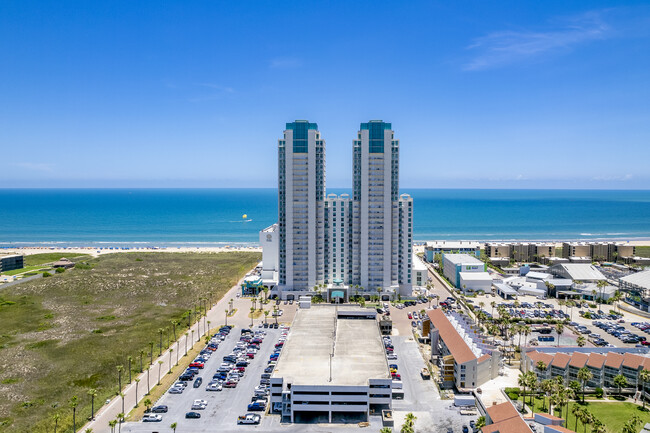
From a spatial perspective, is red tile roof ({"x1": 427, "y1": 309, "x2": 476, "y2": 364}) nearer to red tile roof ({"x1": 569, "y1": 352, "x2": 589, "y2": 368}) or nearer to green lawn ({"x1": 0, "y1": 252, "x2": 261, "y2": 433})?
red tile roof ({"x1": 569, "y1": 352, "x2": 589, "y2": 368})

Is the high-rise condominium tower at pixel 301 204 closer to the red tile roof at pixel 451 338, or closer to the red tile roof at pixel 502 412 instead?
the red tile roof at pixel 451 338

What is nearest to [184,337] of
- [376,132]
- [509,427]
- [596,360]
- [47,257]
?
[509,427]

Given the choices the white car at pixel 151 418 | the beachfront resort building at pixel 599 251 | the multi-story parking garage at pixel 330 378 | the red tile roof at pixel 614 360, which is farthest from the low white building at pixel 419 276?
the white car at pixel 151 418

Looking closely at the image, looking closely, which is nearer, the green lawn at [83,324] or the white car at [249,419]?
the white car at [249,419]

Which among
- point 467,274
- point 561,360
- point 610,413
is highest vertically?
point 467,274

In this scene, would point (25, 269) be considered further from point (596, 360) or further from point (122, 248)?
point (596, 360)

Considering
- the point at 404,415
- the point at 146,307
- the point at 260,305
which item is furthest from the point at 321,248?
the point at 404,415
